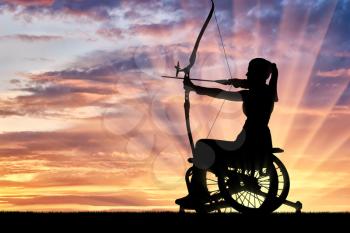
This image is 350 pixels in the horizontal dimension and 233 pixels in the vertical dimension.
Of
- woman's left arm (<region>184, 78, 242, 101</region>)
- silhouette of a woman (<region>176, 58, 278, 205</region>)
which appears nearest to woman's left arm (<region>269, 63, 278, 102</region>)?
silhouette of a woman (<region>176, 58, 278, 205</region>)

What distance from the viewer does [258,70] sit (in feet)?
39.7

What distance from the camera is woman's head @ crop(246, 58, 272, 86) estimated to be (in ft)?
39.6

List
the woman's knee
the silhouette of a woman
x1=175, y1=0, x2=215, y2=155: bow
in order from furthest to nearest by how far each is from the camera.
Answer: x1=175, y1=0, x2=215, y2=155: bow < the woman's knee < the silhouette of a woman

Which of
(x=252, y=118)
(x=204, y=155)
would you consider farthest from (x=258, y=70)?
(x=204, y=155)

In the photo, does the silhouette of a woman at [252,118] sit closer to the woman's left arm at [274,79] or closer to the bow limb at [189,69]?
the woman's left arm at [274,79]

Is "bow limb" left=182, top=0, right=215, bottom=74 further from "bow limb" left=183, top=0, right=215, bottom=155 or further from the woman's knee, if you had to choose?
the woman's knee

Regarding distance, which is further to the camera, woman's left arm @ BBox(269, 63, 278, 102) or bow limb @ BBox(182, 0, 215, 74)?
bow limb @ BBox(182, 0, 215, 74)
